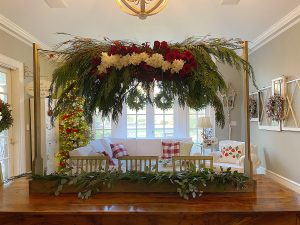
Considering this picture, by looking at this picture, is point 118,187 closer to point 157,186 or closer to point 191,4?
point 157,186

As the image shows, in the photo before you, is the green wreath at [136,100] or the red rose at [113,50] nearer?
the red rose at [113,50]

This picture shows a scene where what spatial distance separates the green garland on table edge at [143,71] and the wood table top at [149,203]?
54 cm

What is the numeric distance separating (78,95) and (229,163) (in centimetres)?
403

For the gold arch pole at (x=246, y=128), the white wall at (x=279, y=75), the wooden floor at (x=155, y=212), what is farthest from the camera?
the white wall at (x=279, y=75)

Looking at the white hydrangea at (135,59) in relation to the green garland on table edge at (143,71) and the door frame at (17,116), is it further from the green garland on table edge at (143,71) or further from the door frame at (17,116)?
the door frame at (17,116)

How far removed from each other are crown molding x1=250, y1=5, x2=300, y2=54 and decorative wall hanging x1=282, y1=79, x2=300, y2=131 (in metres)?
0.87

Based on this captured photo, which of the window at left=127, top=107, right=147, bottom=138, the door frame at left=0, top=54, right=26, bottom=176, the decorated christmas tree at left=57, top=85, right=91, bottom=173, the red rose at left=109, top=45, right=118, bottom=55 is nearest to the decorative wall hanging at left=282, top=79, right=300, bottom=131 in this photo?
the red rose at left=109, top=45, right=118, bottom=55

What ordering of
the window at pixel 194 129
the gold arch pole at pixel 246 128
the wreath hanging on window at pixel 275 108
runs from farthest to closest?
the window at pixel 194 129 → the wreath hanging on window at pixel 275 108 → the gold arch pole at pixel 246 128

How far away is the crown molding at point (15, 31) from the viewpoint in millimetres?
3902

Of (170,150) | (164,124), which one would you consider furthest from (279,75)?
(164,124)

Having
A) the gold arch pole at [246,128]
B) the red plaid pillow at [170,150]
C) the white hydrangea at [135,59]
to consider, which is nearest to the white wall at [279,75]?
the red plaid pillow at [170,150]

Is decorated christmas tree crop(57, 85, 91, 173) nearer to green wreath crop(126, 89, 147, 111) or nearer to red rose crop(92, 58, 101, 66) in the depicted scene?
green wreath crop(126, 89, 147, 111)

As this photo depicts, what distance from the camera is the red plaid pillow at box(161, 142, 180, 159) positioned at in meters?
5.83

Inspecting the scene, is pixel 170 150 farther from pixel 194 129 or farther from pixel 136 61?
pixel 136 61
